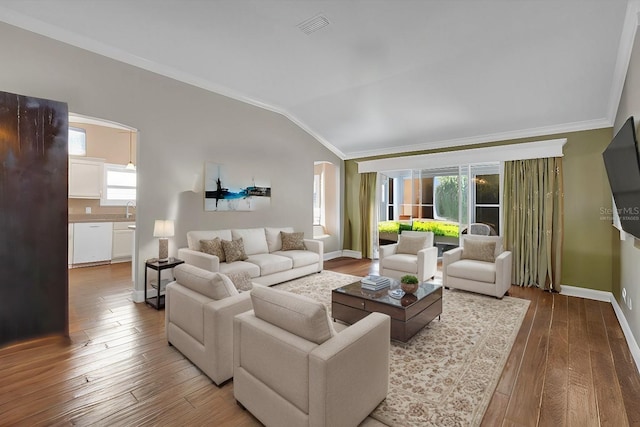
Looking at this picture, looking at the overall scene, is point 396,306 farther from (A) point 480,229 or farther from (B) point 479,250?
(A) point 480,229

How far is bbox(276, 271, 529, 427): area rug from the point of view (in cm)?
197

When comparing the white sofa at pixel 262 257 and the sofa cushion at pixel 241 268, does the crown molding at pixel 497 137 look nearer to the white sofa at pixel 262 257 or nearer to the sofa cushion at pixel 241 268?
the white sofa at pixel 262 257

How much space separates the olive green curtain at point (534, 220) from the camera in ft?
15.5

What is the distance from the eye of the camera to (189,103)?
4633 millimetres

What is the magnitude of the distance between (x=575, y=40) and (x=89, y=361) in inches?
221

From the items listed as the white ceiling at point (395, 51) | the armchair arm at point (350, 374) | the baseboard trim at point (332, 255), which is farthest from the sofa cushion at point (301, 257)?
the armchair arm at point (350, 374)

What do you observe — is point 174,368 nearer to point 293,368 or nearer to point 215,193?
point 293,368

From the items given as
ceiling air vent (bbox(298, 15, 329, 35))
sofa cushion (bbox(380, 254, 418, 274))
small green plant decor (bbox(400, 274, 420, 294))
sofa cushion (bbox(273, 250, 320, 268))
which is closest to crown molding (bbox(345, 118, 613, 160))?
sofa cushion (bbox(380, 254, 418, 274))

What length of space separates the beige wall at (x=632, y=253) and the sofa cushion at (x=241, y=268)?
4158 mm

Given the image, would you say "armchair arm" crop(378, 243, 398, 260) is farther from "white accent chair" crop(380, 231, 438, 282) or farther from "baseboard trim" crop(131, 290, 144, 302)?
"baseboard trim" crop(131, 290, 144, 302)

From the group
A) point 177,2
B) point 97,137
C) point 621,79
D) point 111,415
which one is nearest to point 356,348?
point 111,415

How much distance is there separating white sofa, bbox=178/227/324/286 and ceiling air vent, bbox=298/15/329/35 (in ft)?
9.76

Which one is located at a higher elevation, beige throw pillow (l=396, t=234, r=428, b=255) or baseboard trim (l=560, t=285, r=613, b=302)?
beige throw pillow (l=396, t=234, r=428, b=255)

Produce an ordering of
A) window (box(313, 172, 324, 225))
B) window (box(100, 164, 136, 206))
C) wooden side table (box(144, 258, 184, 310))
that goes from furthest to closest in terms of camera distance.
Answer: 1. window (box(313, 172, 324, 225))
2. window (box(100, 164, 136, 206))
3. wooden side table (box(144, 258, 184, 310))
